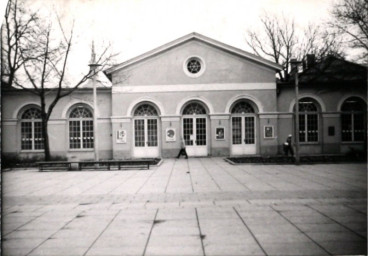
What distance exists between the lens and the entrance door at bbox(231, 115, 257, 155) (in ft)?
71.1

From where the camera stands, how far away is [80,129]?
2245 centimetres

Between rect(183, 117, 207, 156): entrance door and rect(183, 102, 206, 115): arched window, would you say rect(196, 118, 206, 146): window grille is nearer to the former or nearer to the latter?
rect(183, 117, 207, 156): entrance door

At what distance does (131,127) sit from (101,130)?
2.14m

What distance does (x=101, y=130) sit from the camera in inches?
869

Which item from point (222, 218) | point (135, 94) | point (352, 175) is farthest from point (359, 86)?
point (222, 218)

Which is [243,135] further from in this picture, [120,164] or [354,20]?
[354,20]

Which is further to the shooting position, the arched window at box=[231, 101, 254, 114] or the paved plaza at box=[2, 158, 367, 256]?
the arched window at box=[231, 101, 254, 114]

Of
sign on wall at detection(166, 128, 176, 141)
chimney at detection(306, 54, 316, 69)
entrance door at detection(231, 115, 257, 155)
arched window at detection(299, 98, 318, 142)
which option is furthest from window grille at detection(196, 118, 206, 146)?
chimney at detection(306, 54, 316, 69)

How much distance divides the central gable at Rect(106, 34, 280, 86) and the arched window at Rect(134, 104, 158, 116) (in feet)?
5.31

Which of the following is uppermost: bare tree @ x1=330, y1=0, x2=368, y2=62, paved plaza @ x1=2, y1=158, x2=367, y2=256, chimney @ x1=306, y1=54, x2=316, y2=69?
chimney @ x1=306, y1=54, x2=316, y2=69

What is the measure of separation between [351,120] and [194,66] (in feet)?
36.2

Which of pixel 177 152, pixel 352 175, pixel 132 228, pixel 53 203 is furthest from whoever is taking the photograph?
pixel 177 152

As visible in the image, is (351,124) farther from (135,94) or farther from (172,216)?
(172,216)

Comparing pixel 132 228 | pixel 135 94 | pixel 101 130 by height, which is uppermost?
pixel 135 94
